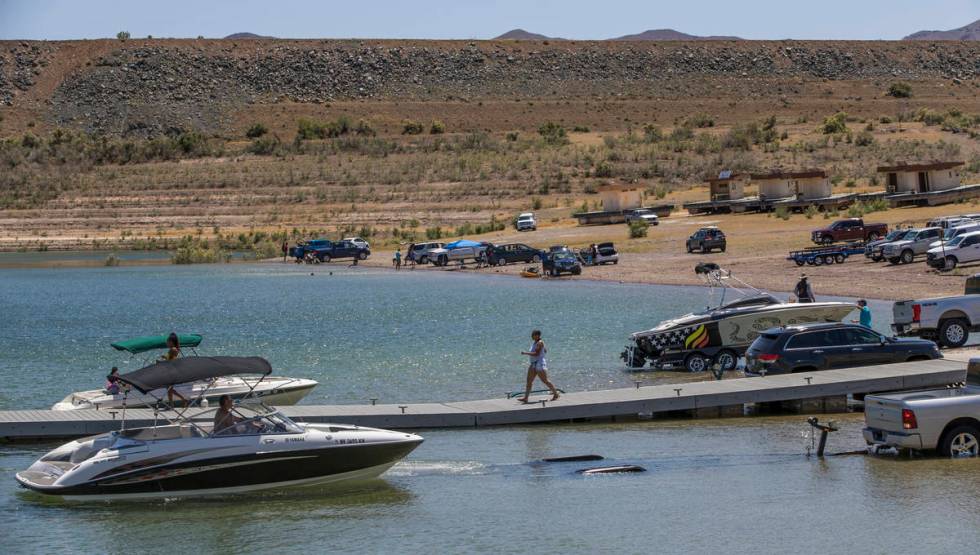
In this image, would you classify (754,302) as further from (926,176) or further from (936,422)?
(926,176)

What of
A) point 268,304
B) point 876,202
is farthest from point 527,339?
point 876,202

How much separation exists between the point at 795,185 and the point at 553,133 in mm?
47187

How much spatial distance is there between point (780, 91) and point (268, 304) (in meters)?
107

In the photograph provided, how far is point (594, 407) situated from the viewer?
26953mm

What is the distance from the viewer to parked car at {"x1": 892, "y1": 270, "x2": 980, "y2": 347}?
32.7 meters

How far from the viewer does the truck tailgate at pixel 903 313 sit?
32.9 meters

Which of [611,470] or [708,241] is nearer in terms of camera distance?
[611,470]

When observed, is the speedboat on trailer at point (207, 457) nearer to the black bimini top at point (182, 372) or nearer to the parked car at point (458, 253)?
the black bimini top at point (182, 372)

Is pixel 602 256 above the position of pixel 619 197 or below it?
below

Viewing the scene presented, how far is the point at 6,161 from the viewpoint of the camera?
123m

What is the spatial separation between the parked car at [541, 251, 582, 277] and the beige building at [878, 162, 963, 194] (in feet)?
76.1

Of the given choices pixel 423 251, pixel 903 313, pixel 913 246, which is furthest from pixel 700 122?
pixel 903 313

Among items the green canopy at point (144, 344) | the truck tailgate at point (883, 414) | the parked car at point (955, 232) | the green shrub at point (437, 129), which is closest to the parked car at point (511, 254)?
the parked car at point (955, 232)

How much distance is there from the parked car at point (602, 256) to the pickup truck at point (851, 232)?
1053cm
